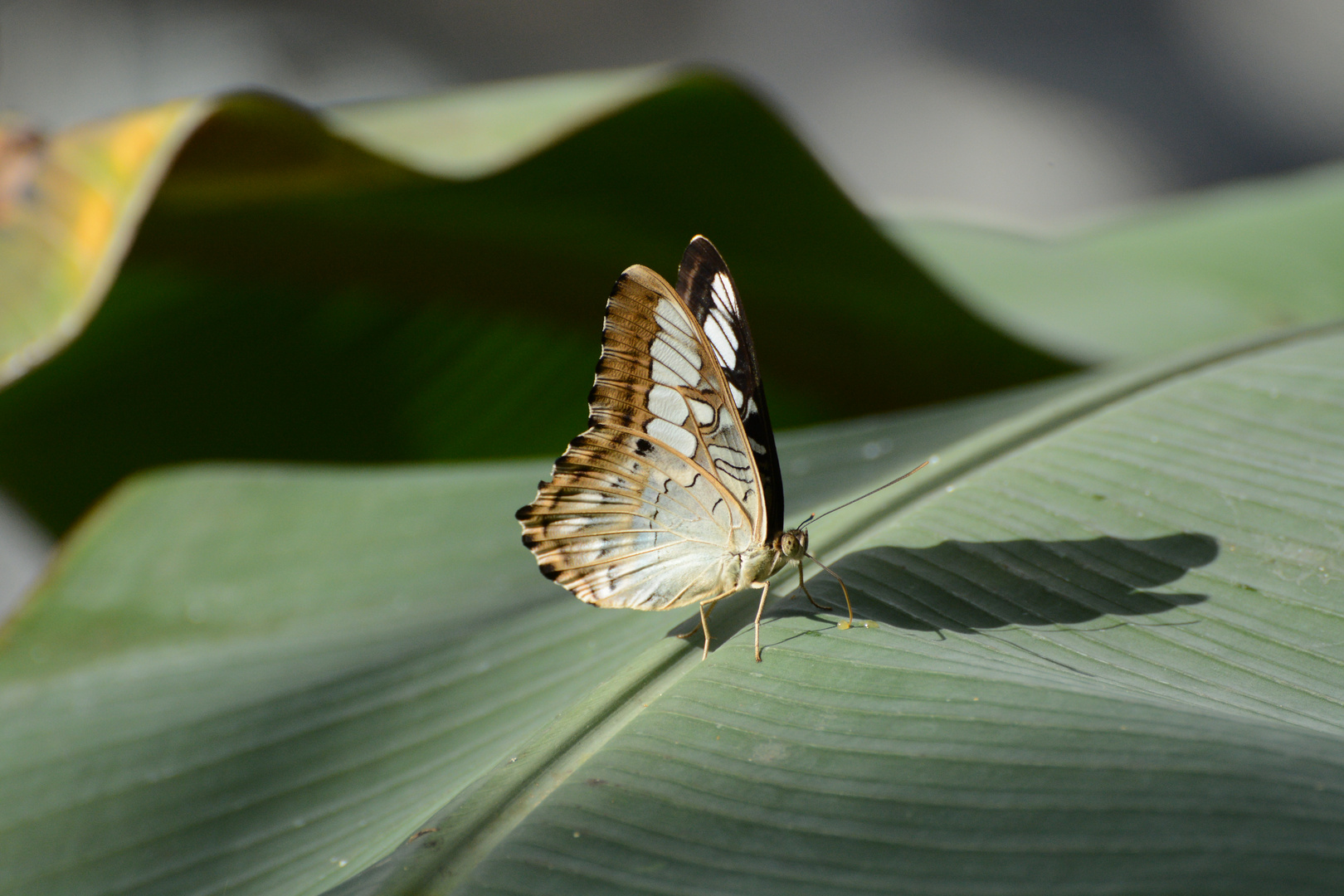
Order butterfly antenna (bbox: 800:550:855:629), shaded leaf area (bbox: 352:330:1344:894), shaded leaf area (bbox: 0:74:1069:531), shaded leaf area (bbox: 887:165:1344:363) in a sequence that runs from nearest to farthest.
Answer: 1. shaded leaf area (bbox: 352:330:1344:894)
2. butterfly antenna (bbox: 800:550:855:629)
3. shaded leaf area (bbox: 0:74:1069:531)
4. shaded leaf area (bbox: 887:165:1344:363)

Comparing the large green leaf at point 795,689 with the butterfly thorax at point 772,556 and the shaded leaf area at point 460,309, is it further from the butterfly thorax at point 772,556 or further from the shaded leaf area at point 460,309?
the shaded leaf area at point 460,309

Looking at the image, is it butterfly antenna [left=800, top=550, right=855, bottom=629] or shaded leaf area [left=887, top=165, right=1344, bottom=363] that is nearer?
butterfly antenna [left=800, top=550, right=855, bottom=629]

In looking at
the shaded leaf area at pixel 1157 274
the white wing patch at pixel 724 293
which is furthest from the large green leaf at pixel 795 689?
the shaded leaf area at pixel 1157 274

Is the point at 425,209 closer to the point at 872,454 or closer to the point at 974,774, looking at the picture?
the point at 872,454

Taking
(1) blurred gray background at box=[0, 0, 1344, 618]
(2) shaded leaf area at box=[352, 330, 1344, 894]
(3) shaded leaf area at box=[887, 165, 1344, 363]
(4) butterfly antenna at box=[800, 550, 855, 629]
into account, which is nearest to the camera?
(2) shaded leaf area at box=[352, 330, 1344, 894]

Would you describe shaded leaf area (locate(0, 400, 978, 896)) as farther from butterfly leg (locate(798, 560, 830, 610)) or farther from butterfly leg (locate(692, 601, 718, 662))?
butterfly leg (locate(798, 560, 830, 610))

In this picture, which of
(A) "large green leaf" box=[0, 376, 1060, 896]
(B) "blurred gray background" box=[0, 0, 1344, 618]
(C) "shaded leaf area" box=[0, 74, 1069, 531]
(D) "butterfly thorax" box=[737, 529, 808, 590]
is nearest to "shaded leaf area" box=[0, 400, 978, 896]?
(A) "large green leaf" box=[0, 376, 1060, 896]

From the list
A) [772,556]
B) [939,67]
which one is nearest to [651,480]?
[772,556]

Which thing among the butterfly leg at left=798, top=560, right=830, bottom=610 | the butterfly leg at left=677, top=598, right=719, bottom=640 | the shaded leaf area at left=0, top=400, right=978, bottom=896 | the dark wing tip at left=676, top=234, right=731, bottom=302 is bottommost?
the shaded leaf area at left=0, top=400, right=978, bottom=896

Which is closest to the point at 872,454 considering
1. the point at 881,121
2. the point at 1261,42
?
the point at 881,121
